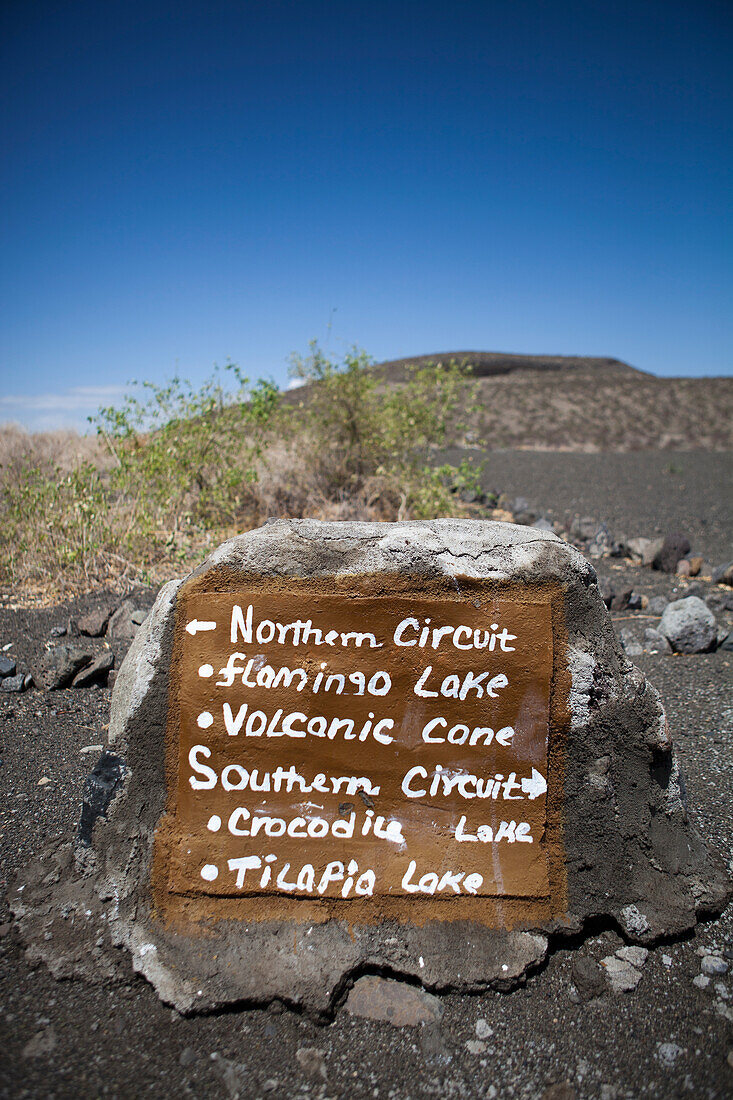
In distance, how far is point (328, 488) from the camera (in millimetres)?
8883

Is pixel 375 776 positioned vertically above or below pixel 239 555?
below

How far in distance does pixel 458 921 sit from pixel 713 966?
891 millimetres

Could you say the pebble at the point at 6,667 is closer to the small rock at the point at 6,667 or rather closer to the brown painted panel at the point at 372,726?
the small rock at the point at 6,667

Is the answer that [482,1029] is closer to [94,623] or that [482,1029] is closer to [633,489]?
[94,623]

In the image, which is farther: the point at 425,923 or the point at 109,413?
the point at 109,413

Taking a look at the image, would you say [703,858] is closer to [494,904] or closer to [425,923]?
[494,904]

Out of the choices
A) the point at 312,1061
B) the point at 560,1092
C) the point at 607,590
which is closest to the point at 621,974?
the point at 560,1092

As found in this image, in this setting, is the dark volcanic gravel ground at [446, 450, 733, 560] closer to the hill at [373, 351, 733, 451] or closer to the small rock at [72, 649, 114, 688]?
the small rock at [72, 649, 114, 688]

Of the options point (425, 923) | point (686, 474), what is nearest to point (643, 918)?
point (425, 923)

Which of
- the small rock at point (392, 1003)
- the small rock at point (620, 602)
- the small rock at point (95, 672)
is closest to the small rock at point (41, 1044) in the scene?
the small rock at point (392, 1003)

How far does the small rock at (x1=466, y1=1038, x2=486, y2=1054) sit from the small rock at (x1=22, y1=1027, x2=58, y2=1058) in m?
1.24

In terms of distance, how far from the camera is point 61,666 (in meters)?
4.18

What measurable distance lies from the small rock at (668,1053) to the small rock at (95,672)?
3.58 metres

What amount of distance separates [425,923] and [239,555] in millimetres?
1442
